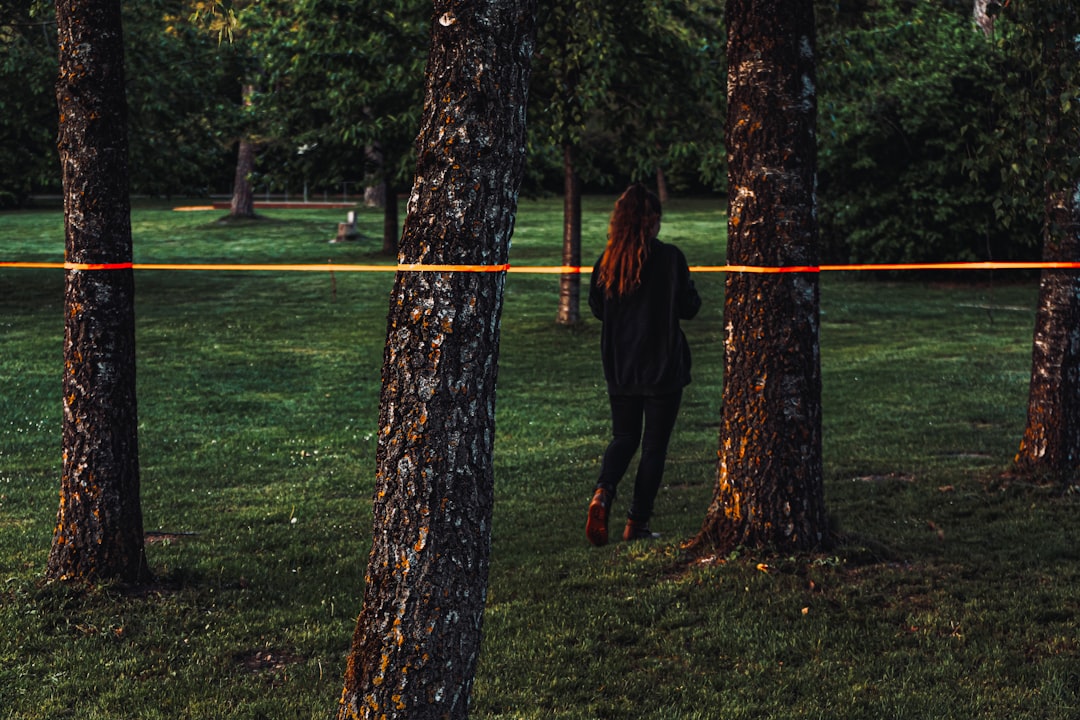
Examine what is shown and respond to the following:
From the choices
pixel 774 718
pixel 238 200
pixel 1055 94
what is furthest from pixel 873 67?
pixel 238 200

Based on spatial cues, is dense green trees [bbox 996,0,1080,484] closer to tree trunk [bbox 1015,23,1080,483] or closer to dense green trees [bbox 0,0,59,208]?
tree trunk [bbox 1015,23,1080,483]

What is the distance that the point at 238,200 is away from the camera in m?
44.6

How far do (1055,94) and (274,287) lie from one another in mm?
22240

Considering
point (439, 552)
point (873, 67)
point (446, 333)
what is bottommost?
point (439, 552)

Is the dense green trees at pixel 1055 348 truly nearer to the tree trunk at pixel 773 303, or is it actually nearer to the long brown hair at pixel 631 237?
the tree trunk at pixel 773 303

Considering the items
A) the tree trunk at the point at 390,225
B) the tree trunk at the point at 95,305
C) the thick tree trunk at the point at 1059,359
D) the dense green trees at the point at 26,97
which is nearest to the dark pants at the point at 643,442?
the tree trunk at the point at 95,305

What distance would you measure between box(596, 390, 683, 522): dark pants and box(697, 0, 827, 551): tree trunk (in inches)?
25.2

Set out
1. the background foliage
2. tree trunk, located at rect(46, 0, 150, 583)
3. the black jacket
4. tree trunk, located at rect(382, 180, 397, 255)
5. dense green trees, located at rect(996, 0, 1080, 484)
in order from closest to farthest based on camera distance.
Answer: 1. tree trunk, located at rect(46, 0, 150, 583)
2. the black jacket
3. dense green trees, located at rect(996, 0, 1080, 484)
4. the background foliage
5. tree trunk, located at rect(382, 180, 397, 255)

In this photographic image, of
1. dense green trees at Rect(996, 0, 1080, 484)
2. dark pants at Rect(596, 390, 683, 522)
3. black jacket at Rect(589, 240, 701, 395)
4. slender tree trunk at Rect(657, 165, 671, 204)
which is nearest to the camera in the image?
black jacket at Rect(589, 240, 701, 395)

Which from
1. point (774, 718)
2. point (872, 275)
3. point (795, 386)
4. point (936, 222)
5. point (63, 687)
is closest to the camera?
point (774, 718)

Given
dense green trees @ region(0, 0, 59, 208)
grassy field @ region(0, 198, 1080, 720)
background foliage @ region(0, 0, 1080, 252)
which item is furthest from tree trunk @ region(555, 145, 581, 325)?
dense green trees @ region(0, 0, 59, 208)

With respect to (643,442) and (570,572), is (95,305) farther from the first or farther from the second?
(643,442)

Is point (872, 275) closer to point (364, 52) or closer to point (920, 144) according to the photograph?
point (920, 144)

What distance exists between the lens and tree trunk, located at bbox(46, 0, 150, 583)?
→ 600cm
